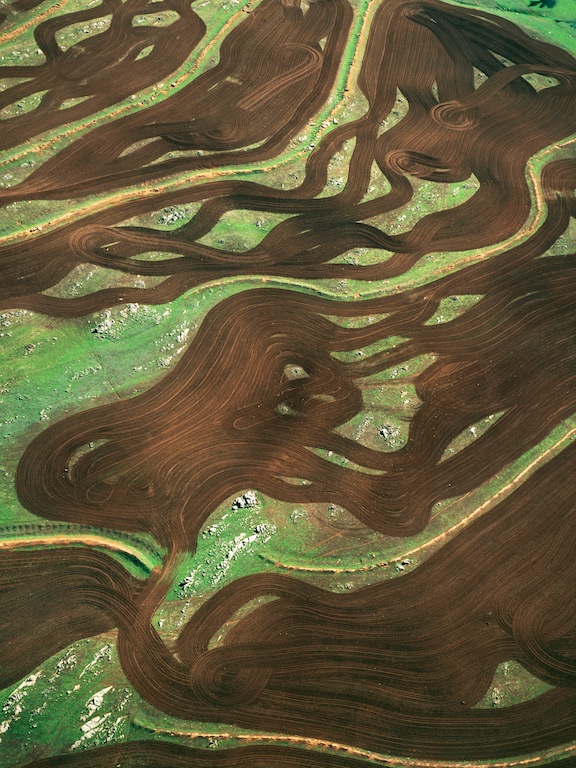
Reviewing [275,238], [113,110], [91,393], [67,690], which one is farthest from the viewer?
[113,110]

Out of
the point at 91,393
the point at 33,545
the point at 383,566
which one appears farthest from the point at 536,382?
the point at 33,545

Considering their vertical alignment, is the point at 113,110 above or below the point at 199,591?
above

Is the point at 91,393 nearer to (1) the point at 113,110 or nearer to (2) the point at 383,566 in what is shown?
(2) the point at 383,566

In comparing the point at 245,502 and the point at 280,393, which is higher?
the point at 280,393

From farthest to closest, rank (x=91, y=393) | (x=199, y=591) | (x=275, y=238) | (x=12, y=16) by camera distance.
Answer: (x=12, y=16), (x=275, y=238), (x=91, y=393), (x=199, y=591)

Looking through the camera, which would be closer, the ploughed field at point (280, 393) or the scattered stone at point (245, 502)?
the ploughed field at point (280, 393)

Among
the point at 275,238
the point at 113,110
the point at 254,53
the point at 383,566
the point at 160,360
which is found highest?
the point at 254,53

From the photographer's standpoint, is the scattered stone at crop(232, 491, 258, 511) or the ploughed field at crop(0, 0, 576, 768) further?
the scattered stone at crop(232, 491, 258, 511)

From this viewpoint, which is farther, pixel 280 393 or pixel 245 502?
pixel 280 393
